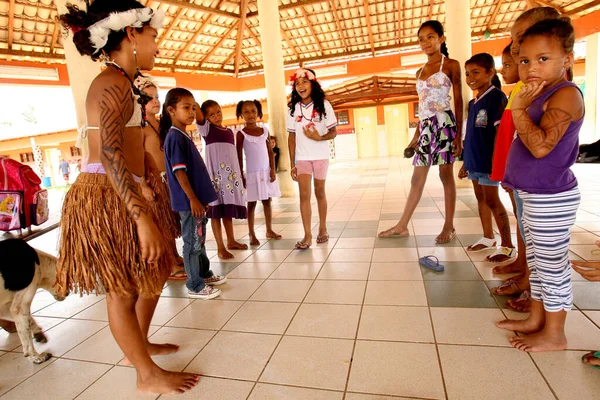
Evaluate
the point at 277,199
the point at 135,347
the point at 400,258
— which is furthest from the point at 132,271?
the point at 277,199

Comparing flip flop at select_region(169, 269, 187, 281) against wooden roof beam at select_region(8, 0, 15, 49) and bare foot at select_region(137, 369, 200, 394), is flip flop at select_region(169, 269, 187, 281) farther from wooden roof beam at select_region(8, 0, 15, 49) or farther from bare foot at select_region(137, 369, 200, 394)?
wooden roof beam at select_region(8, 0, 15, 49)

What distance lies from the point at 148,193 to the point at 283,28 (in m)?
9.69

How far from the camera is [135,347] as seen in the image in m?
1.34

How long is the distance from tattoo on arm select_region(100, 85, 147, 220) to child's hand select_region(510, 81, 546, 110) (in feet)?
4.97

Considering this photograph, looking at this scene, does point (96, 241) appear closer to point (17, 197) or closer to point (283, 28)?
point (17, 197)

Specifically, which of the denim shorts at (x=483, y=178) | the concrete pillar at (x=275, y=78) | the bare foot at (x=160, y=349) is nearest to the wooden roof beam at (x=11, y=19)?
the concrete pillar at (x=275, y=78)

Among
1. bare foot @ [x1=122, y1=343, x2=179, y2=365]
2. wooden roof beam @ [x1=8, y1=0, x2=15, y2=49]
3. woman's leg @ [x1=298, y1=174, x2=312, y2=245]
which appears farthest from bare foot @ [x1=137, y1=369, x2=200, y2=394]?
wooden roof beam @ [x1=8, y1=0, x2=15, y2=49]

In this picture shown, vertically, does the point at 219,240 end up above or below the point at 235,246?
above

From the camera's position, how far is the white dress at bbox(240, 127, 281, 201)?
3525 mm

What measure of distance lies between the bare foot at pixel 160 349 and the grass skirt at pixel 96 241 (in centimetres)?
51

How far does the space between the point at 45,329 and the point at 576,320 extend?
297 centimetres

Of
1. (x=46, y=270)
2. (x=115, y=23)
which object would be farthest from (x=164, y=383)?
(x=115, y=23)

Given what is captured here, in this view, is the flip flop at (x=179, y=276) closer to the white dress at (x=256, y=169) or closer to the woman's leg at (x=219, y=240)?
the woman's leg at (x=219, y=240)

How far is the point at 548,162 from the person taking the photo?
1.35m
